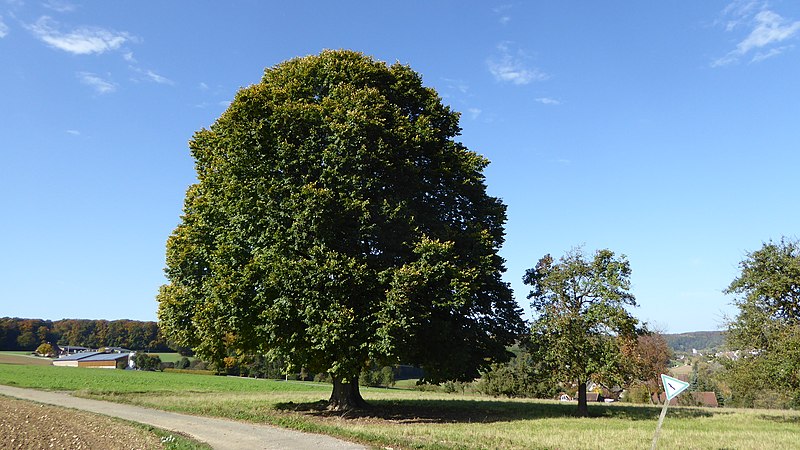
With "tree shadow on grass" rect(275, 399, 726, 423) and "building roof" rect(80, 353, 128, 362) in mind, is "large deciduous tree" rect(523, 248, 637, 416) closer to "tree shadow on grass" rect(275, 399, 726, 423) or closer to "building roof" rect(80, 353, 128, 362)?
"tree shadow on grass" rect(275, 399, 726, 423)

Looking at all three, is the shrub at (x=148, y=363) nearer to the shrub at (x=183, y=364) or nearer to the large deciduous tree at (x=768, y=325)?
the shrub at (x=183, y=364)

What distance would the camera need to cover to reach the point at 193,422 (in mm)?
22094

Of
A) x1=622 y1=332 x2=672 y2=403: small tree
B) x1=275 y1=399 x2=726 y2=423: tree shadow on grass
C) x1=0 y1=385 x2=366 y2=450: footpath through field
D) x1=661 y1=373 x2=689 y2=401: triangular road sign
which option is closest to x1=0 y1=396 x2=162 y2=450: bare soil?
x1=0 y1=385 x2=366 y2=450: footpath through field

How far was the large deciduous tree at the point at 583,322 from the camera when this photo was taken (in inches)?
1053

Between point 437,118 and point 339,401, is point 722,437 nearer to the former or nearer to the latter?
point 339,401

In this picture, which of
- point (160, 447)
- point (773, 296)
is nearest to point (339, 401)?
point (160, 447)

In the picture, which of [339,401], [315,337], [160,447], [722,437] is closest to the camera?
[160,447]

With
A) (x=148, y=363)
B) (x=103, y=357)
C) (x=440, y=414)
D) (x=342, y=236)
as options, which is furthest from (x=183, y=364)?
(x=342, y=236)

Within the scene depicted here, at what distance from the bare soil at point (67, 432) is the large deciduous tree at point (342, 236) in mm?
6088

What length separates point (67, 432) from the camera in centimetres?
1759

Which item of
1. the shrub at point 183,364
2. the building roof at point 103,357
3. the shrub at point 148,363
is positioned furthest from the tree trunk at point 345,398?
the building roof at point 103,357

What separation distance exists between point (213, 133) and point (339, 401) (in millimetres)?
16464

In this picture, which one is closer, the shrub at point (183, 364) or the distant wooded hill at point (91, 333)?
the shrub at point (183, 364)

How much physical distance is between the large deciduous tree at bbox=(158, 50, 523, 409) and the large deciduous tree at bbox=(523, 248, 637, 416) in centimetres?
221
